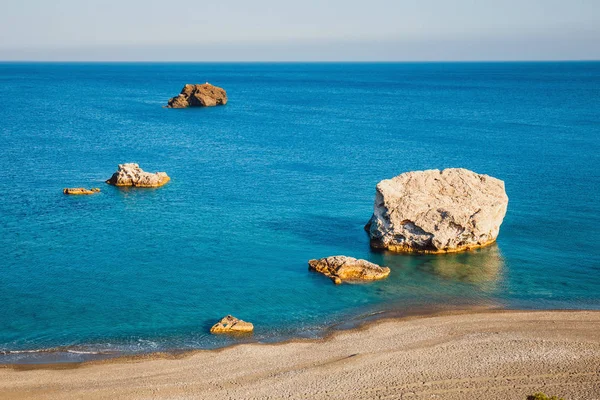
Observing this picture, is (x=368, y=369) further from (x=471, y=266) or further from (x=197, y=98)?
(x=197, y=98)

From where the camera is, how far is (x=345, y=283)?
169 feet

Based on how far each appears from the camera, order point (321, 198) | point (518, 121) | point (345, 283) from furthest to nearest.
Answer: point (518, 121) → point (321, 198) → point (345, 283)

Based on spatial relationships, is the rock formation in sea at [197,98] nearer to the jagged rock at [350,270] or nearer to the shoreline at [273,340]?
the jagged rock at [350,270]

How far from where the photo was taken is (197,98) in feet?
559

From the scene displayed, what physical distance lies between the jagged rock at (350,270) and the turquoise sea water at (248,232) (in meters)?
1.23

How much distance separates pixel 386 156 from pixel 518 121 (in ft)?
168

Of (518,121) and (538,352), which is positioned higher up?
(518,121)

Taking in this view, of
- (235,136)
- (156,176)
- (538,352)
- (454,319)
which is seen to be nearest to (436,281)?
(454,319)

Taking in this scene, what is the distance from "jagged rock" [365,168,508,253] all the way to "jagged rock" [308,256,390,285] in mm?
5676

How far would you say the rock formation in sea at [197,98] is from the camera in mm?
168500

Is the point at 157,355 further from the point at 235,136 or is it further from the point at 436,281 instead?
the point at 235,136

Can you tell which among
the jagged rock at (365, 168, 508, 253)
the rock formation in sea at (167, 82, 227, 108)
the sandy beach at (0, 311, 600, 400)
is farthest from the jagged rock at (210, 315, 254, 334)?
the rock formation in sea at (167, 82, 227, 108)

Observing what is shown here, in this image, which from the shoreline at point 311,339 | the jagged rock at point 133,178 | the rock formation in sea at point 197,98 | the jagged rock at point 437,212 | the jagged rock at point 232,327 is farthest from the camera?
the rock formation in sea at point 197,98

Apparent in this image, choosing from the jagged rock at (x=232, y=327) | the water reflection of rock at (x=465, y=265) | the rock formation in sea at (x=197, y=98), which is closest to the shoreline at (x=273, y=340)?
the jagged rock at (x=232, y=327)
